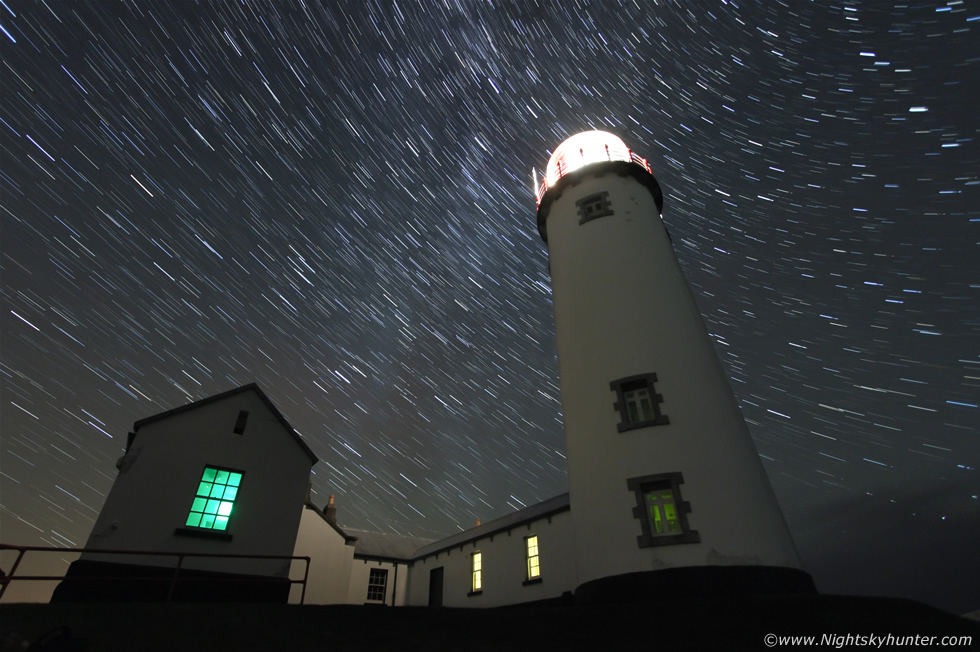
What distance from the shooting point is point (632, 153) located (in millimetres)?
17250

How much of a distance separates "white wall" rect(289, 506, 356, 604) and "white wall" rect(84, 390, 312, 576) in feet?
25.7

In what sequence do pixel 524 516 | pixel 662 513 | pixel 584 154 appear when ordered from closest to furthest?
pixel 662 513, pixel 584 154, pixel 524 516

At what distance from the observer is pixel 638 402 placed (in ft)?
38.4

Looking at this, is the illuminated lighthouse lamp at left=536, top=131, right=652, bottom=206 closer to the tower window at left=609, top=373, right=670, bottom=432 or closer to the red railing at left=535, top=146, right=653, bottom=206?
the red railing at left=535, top=146, right=653, bottom=206

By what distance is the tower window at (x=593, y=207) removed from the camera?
1534 centimetres

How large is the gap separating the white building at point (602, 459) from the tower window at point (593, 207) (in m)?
0.06

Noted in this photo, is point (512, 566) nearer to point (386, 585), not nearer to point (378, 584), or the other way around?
point (386, 585)

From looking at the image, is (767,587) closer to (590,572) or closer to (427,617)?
(590,572)

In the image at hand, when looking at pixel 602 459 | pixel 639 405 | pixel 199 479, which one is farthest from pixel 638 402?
pixel 199 479

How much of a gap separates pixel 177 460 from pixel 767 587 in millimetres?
14979

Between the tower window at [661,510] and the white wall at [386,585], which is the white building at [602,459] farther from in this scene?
the white wall at [386,585]

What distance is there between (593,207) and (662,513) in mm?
9900

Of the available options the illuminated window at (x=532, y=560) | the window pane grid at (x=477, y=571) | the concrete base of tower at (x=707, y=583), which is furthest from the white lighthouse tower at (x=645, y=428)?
the window pane grid at (x=477, y=571)

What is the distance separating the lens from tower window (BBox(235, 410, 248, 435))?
14.4 metres
